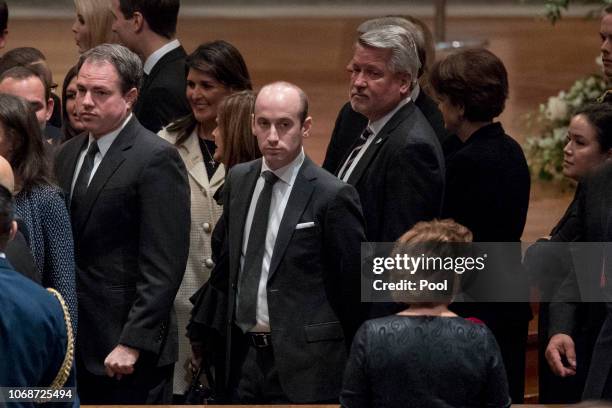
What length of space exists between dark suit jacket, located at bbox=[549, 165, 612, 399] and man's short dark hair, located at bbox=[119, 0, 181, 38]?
1839 mm

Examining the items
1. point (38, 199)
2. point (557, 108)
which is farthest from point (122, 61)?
point (557, 108)

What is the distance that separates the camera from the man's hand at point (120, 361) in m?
4.21

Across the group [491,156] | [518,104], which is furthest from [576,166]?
[518,104]

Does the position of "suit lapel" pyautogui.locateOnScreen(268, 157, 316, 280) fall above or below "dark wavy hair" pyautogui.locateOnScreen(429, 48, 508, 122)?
below

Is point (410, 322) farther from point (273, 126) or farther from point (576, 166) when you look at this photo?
point (576, 166)

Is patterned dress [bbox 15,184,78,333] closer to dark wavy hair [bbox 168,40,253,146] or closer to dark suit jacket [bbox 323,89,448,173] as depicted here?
dark wavy hair [bbox 168,40,253,146]

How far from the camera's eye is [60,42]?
1030 cm

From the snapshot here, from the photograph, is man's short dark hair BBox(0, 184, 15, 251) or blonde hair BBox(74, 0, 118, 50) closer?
man's short dark hair BBox(0, 184, 15, 251)

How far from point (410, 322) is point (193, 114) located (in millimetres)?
1762

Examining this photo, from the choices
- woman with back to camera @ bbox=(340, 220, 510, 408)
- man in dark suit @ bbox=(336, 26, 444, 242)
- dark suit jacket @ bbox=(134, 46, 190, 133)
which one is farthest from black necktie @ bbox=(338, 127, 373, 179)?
woman with back to camera @ bbox=(340, 220, 510, 408)

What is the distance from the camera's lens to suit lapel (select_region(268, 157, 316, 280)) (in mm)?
4105

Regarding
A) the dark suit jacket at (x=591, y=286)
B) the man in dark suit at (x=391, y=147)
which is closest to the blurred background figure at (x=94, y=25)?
the man in dark suit at (x=391, y=147)

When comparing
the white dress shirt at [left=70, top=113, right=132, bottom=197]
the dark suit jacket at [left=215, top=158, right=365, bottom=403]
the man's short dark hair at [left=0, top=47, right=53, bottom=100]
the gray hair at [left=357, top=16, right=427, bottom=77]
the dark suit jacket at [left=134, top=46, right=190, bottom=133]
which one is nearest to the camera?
the dark suit jacket at [left=215, top=158, right=365, bottom=403]

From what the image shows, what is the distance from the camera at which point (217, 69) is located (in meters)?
4.93
